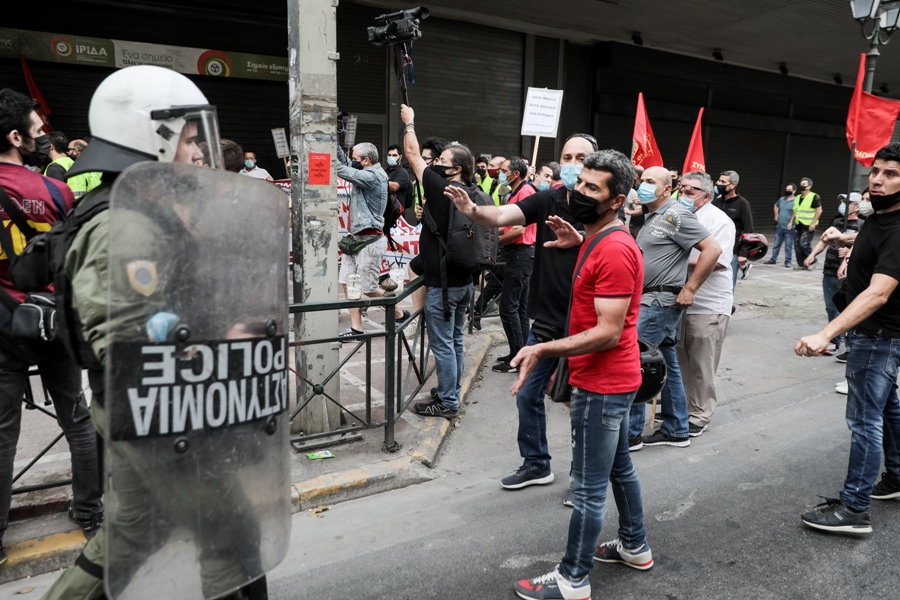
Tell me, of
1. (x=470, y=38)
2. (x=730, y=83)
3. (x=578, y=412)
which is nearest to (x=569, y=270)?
(x=578, y=412)

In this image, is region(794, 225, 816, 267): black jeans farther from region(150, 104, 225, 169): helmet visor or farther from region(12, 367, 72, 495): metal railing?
region(150, 104, 225, 169): helmet visor

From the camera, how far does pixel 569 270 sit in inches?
157

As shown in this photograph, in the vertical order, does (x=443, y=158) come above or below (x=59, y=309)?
above

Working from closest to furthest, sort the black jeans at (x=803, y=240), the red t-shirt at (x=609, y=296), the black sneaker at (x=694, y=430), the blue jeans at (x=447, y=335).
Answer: the red t-shirt at (x=609, y=296)
the blue jeans at (x=447, y=335)
the black sneaker at (x=694, y=430)
the black jeans at (x=803, y=240)

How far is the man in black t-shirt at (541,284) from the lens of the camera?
13.1 ft

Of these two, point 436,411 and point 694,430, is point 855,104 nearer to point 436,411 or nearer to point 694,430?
point 694,430

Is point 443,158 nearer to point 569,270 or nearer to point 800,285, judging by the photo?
point 569,270

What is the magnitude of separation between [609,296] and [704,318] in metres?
2.78

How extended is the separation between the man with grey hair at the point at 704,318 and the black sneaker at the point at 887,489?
1.34 meters

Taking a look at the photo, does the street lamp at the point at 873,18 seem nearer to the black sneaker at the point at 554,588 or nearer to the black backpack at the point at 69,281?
the black sneaker at the point at 554,588

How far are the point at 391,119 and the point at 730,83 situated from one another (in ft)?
40.3

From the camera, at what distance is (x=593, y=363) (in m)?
3.01

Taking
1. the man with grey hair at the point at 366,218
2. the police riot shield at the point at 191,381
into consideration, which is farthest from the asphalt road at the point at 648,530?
the man with grey hair at the point at 366,218

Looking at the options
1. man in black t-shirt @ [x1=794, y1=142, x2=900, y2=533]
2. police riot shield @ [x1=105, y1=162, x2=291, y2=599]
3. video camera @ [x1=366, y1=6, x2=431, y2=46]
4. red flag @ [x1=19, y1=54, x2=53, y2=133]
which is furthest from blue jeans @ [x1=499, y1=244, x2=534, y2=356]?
red flag @ [x1=19, y1=54, x2=53, y2=133]
